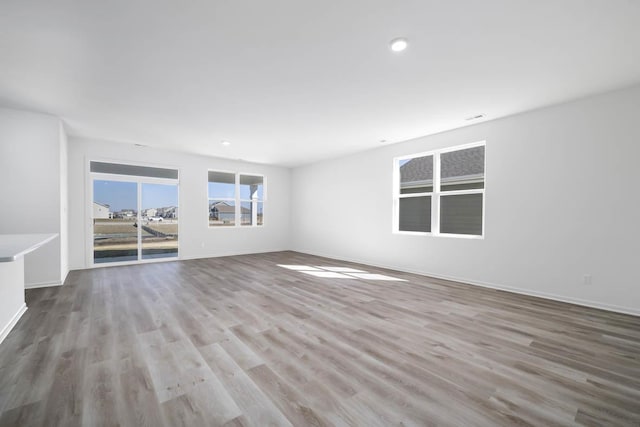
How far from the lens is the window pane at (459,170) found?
16.1 feet

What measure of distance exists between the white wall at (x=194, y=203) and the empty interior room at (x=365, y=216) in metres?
0.07

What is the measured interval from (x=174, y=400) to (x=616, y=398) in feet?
9.65

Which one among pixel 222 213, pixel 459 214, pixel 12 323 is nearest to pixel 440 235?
pixel 459 214

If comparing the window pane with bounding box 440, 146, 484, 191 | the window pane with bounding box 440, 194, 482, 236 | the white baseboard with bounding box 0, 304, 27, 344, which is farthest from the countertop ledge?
the window pane with bounding box 440, 146, 484, 191

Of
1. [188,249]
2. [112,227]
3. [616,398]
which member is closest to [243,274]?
[188,249]

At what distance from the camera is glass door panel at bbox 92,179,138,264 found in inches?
228

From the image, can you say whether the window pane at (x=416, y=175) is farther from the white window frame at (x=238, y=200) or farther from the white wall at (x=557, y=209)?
the white window frame at (x=238, y=200)

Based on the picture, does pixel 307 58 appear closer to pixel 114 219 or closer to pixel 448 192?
pixel 448 192

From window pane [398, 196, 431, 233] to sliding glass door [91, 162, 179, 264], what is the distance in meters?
5.75

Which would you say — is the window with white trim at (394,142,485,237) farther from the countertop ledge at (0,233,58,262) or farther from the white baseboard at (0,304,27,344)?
the white baseboard at (0,304,27,344)

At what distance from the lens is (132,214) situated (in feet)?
20.3

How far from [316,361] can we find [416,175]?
15.6 feet

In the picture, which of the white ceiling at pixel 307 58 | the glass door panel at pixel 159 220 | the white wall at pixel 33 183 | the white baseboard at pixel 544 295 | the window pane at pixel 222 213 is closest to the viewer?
the white ceiling at pixel 307 58

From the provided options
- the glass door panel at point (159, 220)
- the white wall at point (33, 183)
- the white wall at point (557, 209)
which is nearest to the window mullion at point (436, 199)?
the white wall at point (557, 209)
